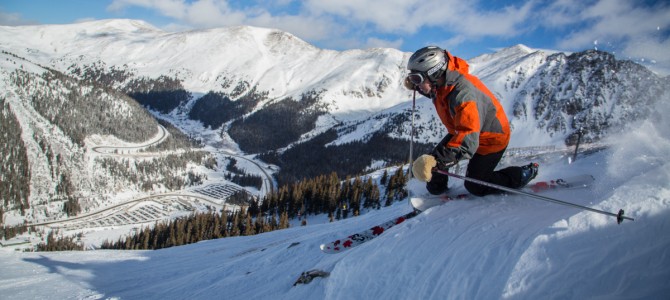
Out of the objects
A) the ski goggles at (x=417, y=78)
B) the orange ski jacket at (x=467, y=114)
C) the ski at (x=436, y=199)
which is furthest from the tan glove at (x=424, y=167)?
the ski at (x=436, y=199)

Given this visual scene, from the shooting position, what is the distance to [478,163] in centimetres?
769

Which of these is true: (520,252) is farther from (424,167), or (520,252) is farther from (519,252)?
(424,167)

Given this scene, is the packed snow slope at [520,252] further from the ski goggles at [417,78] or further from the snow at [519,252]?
the ski goggles at [417,78]

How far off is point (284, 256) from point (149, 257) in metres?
13.5

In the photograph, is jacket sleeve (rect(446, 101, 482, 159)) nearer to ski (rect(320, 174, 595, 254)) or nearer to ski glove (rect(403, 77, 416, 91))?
ski glove (rect(403, 77, 416, 91))

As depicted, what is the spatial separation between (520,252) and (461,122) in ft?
7.80

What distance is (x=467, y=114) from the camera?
6.27m

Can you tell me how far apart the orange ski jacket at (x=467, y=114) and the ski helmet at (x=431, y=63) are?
0.15 m

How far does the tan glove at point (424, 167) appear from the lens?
242 inches

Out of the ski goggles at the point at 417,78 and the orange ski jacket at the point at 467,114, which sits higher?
the ski goggles at the point at 417,78

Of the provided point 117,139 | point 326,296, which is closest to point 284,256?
point 326,296

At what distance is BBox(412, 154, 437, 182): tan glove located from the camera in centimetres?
615

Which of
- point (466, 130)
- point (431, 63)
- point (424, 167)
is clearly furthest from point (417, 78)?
point (424, 167)

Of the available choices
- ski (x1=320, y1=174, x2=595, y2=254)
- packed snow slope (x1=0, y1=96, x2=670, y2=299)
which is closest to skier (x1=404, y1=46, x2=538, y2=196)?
ski (x1=320, y1=174, x2=595, y2=254)
